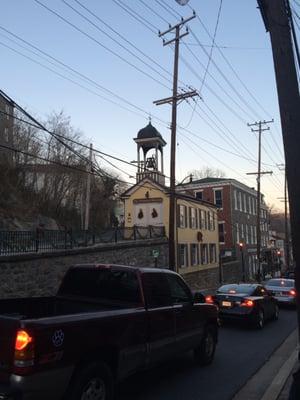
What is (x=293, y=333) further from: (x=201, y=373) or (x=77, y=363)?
(x=77, y=363)

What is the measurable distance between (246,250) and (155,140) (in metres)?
27.4

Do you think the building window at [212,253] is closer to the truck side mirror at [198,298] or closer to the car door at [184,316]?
the truck side mirror at [198,298]

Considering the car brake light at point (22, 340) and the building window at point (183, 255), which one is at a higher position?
the building window at point (183, 255)

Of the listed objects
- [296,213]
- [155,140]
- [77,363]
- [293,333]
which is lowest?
[293,333]

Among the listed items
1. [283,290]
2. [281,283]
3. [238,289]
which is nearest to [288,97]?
[238,289]

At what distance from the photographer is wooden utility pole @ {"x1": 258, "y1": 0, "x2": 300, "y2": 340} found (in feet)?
19.1

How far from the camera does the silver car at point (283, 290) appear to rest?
2045 cm

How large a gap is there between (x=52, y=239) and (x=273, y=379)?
565 inches

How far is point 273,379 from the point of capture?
7.77 m

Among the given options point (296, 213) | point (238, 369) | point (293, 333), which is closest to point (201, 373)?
point (238, 369)

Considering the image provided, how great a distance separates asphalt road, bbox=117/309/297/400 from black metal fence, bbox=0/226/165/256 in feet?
31.4

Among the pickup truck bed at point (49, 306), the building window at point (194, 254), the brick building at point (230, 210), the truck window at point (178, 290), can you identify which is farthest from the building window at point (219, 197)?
the pickup truck bed at point (49, 306)

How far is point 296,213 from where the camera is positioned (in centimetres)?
580

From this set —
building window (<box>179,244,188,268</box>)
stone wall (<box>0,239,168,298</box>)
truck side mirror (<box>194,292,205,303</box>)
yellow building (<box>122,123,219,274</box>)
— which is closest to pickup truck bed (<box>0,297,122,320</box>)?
truck side mirror (<box>194,292,205,303</box>)
